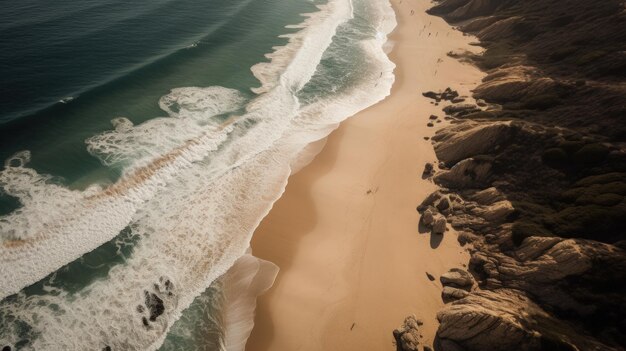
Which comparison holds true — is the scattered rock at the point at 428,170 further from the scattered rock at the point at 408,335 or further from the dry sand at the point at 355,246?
the scattered rock at the point at 408,335

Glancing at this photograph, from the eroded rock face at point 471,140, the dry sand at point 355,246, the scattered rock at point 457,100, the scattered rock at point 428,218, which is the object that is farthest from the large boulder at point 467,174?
the scattered rock at point 457,100

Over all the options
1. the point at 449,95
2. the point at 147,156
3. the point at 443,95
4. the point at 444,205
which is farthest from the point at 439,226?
the point at 147,156

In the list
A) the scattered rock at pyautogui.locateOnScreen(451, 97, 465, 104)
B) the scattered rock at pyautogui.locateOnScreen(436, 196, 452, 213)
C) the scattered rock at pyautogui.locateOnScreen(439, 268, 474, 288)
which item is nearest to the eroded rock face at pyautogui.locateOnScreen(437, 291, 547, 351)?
the scattered rock at pyautogui.locateOnScreen(439, 268, 474, 288)

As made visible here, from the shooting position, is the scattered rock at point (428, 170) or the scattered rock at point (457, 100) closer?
the scattered rock at point (428, 170)

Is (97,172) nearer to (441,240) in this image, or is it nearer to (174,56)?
(174,56)

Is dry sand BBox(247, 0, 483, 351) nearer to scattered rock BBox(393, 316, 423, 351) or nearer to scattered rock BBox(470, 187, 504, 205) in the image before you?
scattered rock BBox(393, 316, 423, 351)

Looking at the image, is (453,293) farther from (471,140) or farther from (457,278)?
(471,140)
